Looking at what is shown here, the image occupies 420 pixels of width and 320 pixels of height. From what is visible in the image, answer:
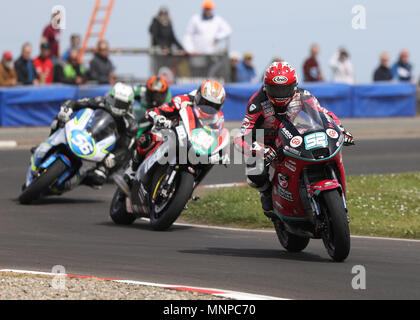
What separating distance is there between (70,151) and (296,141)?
16.6ft

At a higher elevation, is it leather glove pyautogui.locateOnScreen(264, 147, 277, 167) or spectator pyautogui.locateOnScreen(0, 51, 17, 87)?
leather glove pyautogui.locateOnScreen(264, 147, 277, 167)

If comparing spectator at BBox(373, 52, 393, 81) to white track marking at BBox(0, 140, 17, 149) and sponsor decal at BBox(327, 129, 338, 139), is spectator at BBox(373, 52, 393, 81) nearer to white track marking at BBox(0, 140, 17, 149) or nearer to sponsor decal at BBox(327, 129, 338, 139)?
white track marking at BBox(0, 140, 17, 149)

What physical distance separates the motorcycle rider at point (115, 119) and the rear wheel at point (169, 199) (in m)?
2.17

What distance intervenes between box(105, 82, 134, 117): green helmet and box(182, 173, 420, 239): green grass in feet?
4.68

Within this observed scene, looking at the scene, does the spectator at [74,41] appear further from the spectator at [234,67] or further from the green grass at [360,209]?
the green grass at [360,209]

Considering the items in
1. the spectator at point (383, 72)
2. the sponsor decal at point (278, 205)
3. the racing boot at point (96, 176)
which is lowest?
the spectator at point (383, 72)

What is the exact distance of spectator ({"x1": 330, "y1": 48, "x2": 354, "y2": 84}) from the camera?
24.4m

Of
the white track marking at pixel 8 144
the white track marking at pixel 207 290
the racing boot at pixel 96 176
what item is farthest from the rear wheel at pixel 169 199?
the white track marking at pixel 8 144

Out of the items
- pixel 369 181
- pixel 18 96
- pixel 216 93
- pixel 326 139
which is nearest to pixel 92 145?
pixel 216 93

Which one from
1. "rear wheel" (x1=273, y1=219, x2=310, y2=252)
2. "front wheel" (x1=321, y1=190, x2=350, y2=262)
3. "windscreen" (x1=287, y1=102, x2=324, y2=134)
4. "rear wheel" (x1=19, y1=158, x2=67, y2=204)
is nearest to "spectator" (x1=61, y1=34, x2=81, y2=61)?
"rear wheel" (x1=19, y1=158, x2=67, y2=204)

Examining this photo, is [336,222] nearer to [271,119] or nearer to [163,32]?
[271,119]

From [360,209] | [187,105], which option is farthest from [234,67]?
[187,105]

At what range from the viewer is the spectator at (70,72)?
21.1 m

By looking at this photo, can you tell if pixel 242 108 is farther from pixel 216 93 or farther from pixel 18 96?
pixel 216 93
